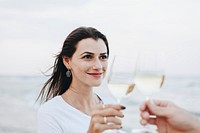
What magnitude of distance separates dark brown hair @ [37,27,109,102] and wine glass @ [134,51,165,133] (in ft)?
4.31

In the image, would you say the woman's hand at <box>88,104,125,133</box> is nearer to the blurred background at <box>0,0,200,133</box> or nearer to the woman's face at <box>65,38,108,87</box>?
the woman's face at <box>65,38,108,87</box>

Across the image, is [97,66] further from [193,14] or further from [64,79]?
[193,14]

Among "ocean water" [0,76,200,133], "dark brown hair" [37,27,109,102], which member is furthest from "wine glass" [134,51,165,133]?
"ocean water" [0,76,200,133]

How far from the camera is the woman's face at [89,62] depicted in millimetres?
2627

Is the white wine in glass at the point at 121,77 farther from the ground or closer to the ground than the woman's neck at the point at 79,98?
farther from the ground

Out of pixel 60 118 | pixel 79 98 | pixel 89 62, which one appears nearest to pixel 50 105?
pixel 60 118

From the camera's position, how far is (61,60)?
2932 millimetres

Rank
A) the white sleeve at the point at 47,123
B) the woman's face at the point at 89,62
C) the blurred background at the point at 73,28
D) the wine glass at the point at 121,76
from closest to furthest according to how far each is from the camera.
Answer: the wine glass at the point at 121,76
the white sleeve at the point at 47,123
the woman's face at the point at 89,62
the blurred background at the point at 73,28

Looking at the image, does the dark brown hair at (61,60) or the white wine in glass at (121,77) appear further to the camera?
the dark brown hair at (61,60)

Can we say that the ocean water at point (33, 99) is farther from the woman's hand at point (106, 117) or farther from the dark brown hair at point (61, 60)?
the woman's hand at point (106, 117)

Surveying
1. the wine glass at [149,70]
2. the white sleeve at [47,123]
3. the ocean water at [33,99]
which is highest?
the wine glass at [149,70]

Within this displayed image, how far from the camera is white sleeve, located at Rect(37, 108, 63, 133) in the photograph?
2424mm

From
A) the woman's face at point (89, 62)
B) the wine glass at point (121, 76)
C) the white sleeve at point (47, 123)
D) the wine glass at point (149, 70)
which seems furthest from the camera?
the woman's face at point (89, 62)

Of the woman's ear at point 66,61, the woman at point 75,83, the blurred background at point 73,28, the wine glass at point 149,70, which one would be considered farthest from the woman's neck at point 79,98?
the blurred background at point 73,28
